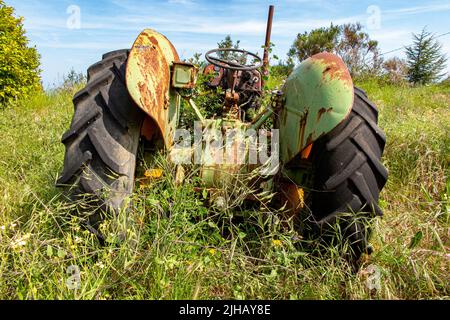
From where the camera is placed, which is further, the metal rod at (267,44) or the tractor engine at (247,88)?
the metal rod at (267,44)

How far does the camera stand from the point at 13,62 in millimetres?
6492

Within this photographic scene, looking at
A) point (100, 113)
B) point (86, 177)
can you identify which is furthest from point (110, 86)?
point (86, 177)

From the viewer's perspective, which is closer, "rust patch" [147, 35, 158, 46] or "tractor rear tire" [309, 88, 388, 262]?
"tractor rear tire" [309, 88, 388, 262]

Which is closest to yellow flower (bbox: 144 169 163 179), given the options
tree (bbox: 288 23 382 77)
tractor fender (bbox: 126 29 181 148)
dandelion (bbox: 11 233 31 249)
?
tractor fender (bbox: 126 29 181 148)

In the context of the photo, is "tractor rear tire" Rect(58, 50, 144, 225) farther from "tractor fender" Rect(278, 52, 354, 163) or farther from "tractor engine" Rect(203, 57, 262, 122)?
"tractor engine" Rect(203, 57, 262, 122)

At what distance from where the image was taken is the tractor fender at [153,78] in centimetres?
170

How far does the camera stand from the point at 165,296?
1.52 metres

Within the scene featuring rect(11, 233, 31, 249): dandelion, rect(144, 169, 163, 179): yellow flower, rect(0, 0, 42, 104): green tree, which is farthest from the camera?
rect(0, 0, 42, 104): green tree

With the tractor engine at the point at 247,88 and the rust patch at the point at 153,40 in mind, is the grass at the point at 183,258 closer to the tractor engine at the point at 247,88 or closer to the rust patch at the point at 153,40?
the rust patch at the point at 153,40

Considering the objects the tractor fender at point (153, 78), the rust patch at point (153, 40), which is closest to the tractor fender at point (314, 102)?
the tractor fender at point (153, 78)

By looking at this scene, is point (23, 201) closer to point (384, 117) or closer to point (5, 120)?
point (5, 120)

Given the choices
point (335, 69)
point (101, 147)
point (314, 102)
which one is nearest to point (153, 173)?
point (101, 147)

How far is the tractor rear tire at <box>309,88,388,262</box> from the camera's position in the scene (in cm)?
174

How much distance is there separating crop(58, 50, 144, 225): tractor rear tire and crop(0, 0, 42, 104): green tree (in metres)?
5.46
